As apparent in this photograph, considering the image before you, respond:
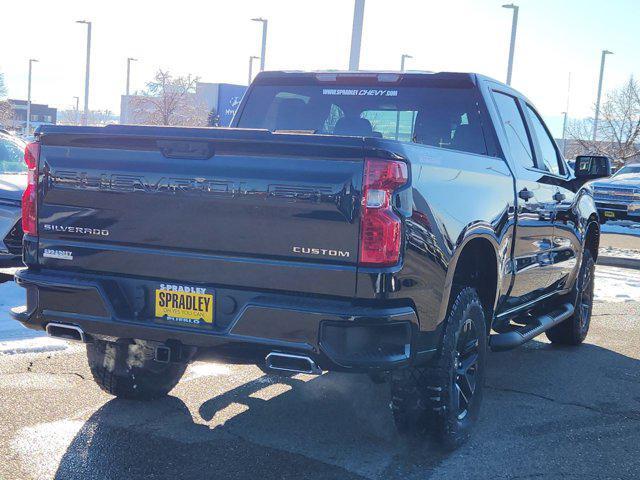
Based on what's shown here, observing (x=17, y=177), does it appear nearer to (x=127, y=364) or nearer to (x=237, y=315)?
(x=127, y=364)

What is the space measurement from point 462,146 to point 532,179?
Result: 646mm

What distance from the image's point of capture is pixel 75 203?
4219 mm

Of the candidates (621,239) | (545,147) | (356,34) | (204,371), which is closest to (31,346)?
(204,371)

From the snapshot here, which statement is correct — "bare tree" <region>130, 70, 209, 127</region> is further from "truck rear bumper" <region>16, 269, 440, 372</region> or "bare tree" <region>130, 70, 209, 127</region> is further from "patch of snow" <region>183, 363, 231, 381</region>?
"truck rear bumper" <region>16, 269, 440, 372</region>

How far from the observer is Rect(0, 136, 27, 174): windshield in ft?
30.9

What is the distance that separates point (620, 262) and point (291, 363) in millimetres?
11647

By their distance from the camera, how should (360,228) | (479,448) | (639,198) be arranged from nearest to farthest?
(360,228)
(479,448)
(639,198)

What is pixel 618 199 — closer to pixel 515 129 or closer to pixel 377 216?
pixel 515 129

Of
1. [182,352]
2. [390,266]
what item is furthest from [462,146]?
[182,352]

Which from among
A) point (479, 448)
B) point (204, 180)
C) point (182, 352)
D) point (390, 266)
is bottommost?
point (479, 448)

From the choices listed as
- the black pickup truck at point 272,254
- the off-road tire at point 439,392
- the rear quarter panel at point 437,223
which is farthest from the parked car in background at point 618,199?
the off-road tire at point 439,392

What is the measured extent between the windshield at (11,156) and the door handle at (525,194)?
19.7 ft

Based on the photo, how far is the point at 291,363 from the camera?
3.82 m

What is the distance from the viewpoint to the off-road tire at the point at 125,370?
5.03 m
